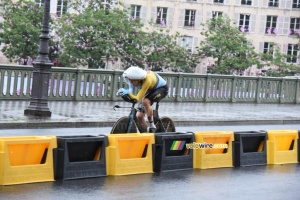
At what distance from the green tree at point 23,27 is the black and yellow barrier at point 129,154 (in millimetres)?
42046

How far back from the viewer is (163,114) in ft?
78.3

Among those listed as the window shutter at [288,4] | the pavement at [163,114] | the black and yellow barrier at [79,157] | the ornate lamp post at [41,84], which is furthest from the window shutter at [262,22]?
the black and yellow barrier at [79,157]

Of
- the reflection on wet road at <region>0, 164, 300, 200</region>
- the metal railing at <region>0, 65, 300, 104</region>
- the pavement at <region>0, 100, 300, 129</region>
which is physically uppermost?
the metal railing at <region>0, 65, 300, 104</region>

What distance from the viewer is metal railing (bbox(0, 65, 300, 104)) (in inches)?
950

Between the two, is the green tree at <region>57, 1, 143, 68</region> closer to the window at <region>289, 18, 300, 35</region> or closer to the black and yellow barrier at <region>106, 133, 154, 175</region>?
the window at <region>289, 18, 300, 35</region>

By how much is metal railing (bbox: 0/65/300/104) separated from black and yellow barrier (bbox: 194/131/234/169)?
1157cm

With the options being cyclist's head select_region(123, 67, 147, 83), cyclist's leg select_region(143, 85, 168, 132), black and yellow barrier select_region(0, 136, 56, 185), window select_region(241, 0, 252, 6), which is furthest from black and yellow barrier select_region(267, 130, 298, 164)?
window select_region(241, 0, 252, 6)

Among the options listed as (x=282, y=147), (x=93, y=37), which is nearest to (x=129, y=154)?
(x=282, y=147)

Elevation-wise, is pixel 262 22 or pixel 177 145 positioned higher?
pixel 262 22

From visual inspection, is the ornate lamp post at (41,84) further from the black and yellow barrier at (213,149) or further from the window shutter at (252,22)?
the window shutter at (252,22)

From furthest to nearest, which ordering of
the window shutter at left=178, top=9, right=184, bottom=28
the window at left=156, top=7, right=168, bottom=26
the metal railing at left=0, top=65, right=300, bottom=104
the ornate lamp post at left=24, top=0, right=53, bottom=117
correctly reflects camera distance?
the window shutter at left=178, top=9, right=184, bottom=28
the window at left=156, top=7, right=168, bottom=26
the metal railing at left=0, top=65, right=300, bottom=104
the ornate lamp post at left=24, top=0, right=53, bottom=117

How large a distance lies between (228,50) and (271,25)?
1685cm

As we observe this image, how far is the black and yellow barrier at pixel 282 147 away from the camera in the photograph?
14.0 m

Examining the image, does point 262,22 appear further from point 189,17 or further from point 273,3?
point 189,17
